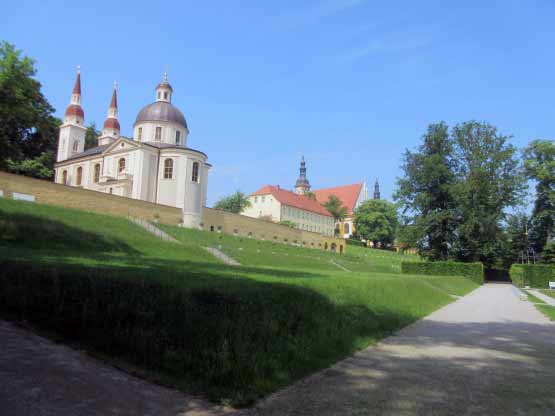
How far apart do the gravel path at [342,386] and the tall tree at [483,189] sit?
44.0 meters

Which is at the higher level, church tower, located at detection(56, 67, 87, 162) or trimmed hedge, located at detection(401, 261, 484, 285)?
church tower, located at detection(56, 67, 87, 162)

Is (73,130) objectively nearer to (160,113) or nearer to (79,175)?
(79,175)

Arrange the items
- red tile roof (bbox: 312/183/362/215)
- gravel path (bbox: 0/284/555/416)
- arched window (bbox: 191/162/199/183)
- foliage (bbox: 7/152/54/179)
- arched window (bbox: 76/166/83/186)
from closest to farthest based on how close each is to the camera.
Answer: gravel path (bbox: 0/284/555/416) → foliage (bbox: 7/152/54/179) → arched window (bbox: 191/162/199/183) → arched window (bbox: 76/166/83/186) → red tile roof (bbox: 312/183/362/215)

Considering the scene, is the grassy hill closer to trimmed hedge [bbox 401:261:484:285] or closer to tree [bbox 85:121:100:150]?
trimmed hedge [bbox 401:261:484:285]

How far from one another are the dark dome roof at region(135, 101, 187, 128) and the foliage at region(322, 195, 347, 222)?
65.1 m

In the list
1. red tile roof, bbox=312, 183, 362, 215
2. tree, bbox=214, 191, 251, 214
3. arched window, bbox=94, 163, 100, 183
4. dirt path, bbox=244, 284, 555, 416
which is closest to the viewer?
dirt path, bbox=244, 284, 555, 416

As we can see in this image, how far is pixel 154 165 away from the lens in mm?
54906

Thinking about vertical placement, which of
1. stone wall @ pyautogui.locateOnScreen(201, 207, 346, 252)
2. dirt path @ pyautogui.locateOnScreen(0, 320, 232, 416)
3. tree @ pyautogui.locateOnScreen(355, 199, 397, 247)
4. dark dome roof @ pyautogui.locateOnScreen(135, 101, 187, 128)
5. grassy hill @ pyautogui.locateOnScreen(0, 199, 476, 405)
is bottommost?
dirt path @ pyautogui.locateOnScreen(0, 320, 232, 416)

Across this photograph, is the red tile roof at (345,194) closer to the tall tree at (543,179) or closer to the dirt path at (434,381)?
the tall tree at (543,179)

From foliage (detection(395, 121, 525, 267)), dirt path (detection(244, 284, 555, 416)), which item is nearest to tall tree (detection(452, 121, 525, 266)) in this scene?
foliage (detection(395, 121, 525, 267))

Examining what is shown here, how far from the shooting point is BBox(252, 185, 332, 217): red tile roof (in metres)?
102

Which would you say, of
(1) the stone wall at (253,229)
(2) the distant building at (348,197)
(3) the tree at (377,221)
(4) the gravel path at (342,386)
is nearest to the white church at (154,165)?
(1) the stone wall at (253,229)

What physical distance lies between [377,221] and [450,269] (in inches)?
2090

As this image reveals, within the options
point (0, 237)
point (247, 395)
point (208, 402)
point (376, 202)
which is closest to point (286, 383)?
point (247, 395)
